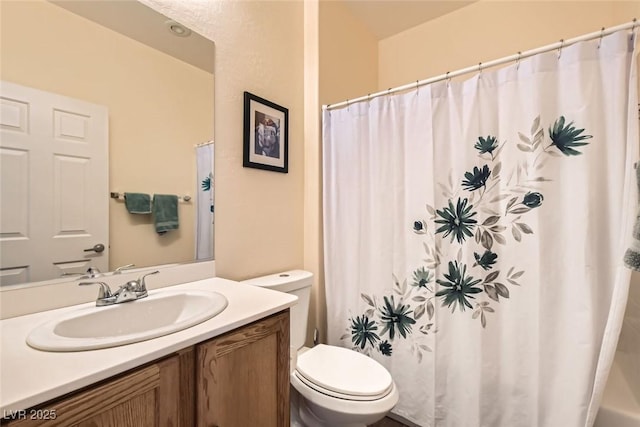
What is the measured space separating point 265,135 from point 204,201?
1.64ft

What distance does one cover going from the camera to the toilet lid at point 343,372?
114cm

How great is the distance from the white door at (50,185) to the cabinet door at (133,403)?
0.53 metres

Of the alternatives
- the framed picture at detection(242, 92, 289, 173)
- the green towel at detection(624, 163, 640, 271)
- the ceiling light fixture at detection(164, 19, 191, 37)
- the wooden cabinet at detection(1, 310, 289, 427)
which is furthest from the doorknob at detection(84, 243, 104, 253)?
the green towel at detection(624, 163, 640, 271)

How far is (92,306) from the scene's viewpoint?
897 millimetres

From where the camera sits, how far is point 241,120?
1409 millimetres

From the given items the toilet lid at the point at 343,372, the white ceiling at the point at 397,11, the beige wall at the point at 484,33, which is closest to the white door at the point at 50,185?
the toilet lid at the point at 343,372

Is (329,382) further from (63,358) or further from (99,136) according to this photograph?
(99,136)

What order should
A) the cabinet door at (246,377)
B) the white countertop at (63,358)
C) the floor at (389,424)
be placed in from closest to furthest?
the white countertop at (63,358), the cabinet door at (246,377), the floor at (389,424)

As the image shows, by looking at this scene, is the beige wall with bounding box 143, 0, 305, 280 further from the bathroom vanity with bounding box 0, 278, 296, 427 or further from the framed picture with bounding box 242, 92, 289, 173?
the bathroom vanity with bounding box 0, 278, 296, 427

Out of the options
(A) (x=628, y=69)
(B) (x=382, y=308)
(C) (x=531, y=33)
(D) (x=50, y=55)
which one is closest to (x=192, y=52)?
(D) (x=50, y=55)

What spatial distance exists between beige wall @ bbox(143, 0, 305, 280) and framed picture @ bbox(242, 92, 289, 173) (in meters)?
0.04

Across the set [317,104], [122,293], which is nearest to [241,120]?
[317,104]

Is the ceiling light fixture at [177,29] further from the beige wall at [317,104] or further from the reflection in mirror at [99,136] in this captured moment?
the beige wall at [317,104]

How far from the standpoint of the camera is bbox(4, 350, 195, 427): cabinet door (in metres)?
0.51
